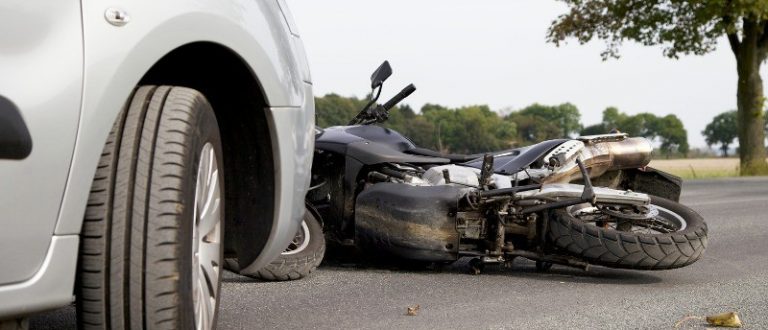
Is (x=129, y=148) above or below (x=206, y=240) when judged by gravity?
above

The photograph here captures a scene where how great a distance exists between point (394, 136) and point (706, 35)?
78.8 feet

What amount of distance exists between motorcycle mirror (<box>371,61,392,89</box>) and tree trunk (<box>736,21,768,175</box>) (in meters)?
22.5

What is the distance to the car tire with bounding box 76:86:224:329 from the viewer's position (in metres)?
2.73

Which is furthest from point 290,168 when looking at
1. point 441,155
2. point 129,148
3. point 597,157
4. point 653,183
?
point 653,183

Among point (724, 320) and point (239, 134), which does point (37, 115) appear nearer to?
point (239, 134)

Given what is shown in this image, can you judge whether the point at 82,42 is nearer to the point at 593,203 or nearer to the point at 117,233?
the point at 117,233

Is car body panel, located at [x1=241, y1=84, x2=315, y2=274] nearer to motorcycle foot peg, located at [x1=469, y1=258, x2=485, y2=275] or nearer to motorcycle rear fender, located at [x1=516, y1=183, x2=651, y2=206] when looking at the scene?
motorcycle rear fender, located at [x1=516, y1=183, x2=651, y2=206]

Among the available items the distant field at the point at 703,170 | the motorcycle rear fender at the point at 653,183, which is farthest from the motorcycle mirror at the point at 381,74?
the distant field at the point at 703,170

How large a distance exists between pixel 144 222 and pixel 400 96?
15.7 ft

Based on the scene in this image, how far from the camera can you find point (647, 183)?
734 centimetres

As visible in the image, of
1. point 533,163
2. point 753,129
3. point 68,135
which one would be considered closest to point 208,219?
point 68,135

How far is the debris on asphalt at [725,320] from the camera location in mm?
4770

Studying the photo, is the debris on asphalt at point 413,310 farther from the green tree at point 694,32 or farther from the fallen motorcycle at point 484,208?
the green tree at point 694,32

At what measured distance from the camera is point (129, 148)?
2.78 m
